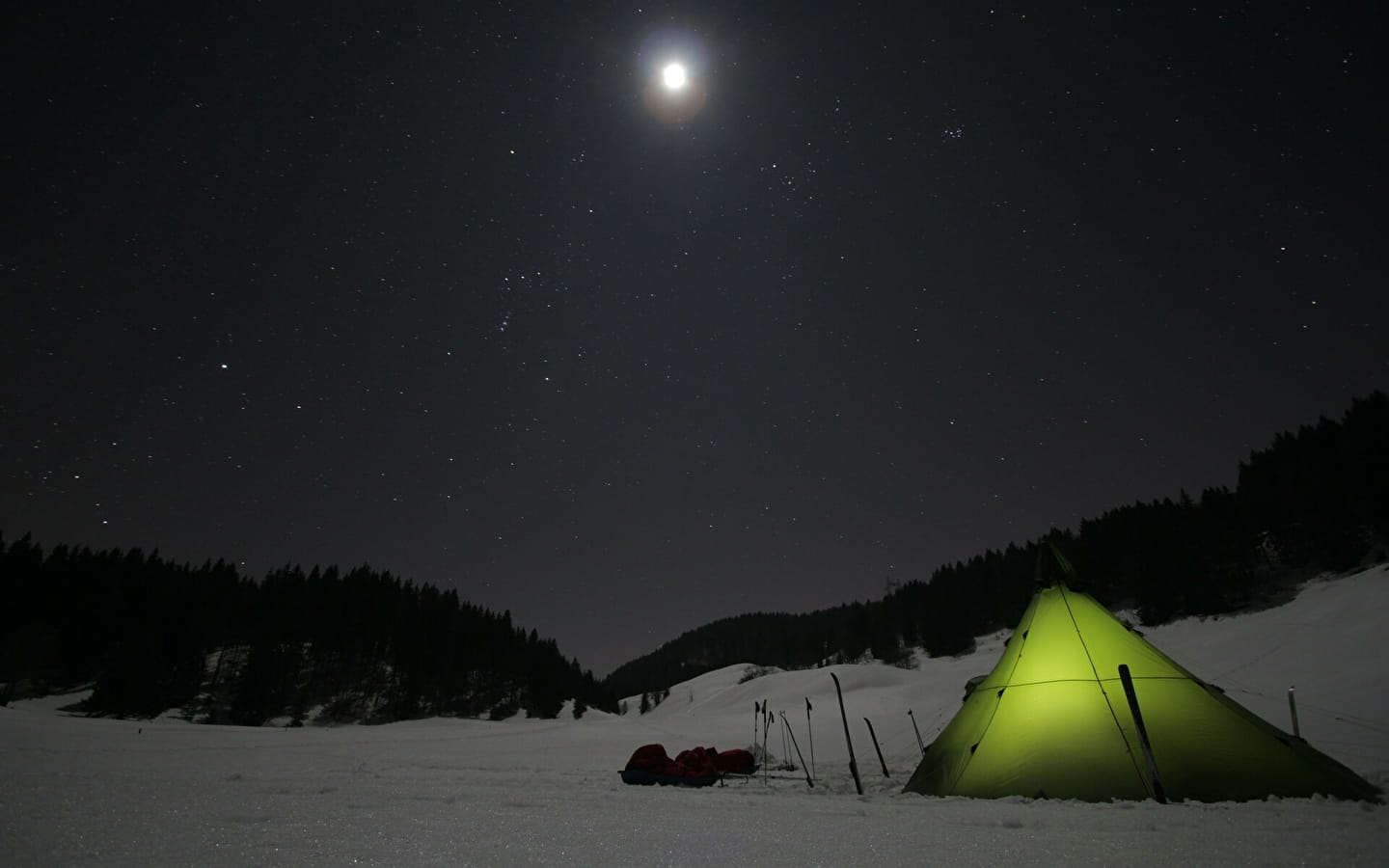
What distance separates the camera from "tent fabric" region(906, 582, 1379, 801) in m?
7.41

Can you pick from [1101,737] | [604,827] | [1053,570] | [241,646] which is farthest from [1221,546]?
[241,646]

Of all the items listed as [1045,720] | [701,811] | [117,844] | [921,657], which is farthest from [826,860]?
[921,657]

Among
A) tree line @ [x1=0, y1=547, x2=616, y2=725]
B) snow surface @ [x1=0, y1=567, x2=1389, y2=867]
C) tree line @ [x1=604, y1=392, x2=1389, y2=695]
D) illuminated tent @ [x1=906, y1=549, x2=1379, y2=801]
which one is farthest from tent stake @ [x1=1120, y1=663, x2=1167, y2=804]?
tree line @ [x1=0, y1=547, x2=616, y2=725]

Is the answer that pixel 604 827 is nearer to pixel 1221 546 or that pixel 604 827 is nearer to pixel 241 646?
pixel 1221 546

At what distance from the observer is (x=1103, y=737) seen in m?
8.17

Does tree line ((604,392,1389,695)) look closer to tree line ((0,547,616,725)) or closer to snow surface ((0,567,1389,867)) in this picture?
snow surface ((0,567,1389,867))

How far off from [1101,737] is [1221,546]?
58.0 m

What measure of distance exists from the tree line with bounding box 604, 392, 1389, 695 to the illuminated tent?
100 feet

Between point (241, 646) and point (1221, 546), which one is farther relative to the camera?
point (241, 646)

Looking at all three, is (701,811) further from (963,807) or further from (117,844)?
(117,844)

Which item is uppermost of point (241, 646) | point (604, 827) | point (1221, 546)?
point (1221, 546)

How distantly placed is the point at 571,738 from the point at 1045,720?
27.6m

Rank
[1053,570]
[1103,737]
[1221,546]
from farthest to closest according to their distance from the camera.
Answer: [1221,546] < [1053,570] < [1103,737]

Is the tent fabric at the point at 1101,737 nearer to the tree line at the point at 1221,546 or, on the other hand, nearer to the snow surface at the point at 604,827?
the snow surface at the point at 604,827
